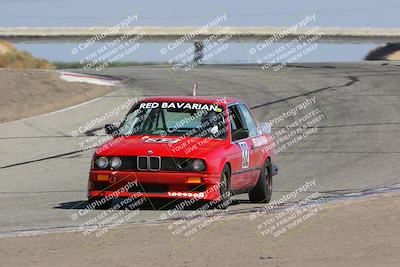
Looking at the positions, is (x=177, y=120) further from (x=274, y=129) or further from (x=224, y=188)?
(x=274, y=129)

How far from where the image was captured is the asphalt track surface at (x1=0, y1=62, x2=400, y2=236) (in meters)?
12.5

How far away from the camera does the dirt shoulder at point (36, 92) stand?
72.6 feet

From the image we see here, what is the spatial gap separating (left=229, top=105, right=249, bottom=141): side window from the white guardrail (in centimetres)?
4408

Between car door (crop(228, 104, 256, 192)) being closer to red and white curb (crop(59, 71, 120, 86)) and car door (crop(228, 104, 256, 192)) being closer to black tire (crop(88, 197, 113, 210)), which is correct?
black tire (crop(88, 197, 113, 210))

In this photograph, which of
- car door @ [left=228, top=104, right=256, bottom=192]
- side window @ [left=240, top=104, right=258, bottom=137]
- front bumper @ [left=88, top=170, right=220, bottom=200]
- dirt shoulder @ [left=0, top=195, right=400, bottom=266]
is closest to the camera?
dirt shoulder @ [left=0, top=195, right=400, bottom=266]

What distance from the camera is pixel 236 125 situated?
1230cm

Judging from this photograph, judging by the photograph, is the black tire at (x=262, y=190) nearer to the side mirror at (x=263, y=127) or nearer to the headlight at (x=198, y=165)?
the side mirror at (x=263, y=127)

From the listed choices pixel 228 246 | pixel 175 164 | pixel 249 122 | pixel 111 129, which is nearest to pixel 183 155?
pixel 175 164

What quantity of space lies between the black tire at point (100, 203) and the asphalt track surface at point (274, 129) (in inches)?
9.7

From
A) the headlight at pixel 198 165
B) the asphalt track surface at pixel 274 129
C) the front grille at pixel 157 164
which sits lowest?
the asphalt track surface at pixel 274 129

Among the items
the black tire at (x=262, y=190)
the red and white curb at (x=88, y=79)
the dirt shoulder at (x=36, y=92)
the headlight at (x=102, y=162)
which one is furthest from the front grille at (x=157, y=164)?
the red and white curb at (x=88, y=79)

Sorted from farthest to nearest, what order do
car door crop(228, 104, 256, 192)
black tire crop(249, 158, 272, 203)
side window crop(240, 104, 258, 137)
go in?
side window crop(240, 104, 258, 137) → black tire crop(249, 158, 272, 203) → car door crop(228, 104, 256, 192)

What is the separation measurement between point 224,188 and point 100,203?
1.45 metres

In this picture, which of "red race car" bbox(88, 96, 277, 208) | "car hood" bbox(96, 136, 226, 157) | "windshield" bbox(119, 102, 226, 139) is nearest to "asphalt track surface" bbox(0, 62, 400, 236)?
"red race car" bbox(88, 96, 277, 208)
